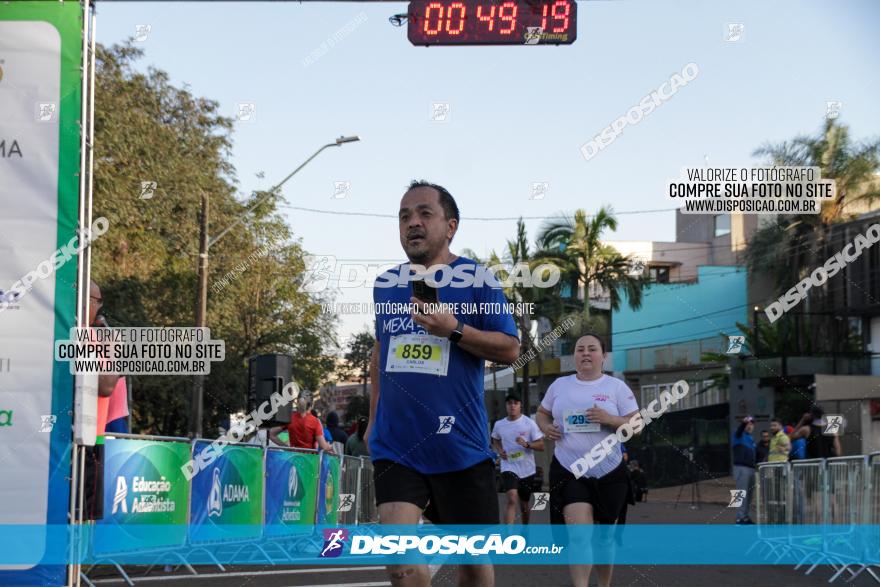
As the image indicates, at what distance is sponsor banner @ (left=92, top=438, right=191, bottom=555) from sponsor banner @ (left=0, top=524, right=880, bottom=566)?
8cm

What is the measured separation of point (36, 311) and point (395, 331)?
202cm

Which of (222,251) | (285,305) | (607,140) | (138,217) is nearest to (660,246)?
(285,305)

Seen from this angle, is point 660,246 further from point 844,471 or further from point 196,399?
point 844,471

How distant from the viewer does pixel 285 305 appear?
3484 cm

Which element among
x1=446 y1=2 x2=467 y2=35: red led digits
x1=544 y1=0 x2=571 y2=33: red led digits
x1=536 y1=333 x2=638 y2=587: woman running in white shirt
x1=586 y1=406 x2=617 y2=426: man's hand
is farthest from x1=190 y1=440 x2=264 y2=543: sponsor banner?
x1=544 y1=0 x2=571 y2=33: red led digits

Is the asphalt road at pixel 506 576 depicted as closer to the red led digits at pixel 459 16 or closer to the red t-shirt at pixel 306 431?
the red t-shirt at pixel 306 431

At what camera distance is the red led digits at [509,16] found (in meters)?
12.5

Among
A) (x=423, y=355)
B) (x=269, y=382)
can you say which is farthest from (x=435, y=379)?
(x=269, y=382)

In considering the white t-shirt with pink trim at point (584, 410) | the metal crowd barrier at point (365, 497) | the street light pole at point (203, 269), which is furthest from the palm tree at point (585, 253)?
the white t-shirt with pink trim at point (584, 410)

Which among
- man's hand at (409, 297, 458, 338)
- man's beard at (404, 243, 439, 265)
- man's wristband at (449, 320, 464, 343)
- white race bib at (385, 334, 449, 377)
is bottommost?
white race bib at (385, 334, 449, 377)

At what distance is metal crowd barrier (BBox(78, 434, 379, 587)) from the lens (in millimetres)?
9375

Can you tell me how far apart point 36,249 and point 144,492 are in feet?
13.9

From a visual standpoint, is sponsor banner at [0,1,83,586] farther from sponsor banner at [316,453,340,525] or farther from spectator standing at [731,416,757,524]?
spectator standing at [731,416,757,524]

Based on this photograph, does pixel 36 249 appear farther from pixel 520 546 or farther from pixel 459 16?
pixel 459 16
